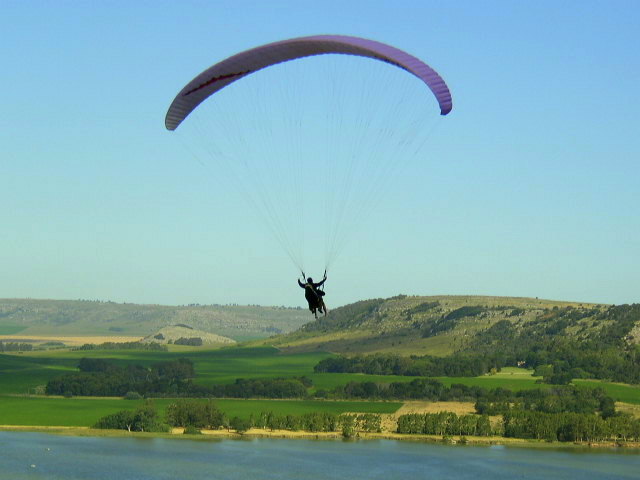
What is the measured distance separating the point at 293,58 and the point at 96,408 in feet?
299

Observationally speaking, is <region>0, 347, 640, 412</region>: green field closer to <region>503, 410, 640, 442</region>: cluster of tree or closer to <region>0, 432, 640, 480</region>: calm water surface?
<region>503, 410, 640, 442</region>: cluster of tree

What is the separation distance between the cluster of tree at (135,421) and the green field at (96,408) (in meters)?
1.84

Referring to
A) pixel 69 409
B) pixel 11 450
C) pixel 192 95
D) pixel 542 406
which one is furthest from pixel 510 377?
pixel 192 95

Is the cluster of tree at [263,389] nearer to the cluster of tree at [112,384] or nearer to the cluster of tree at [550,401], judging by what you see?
the cluster of tree at [112,384]

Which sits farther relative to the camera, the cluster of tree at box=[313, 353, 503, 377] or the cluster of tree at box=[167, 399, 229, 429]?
the cluster of tree at box=[313, 353, 503, 377]

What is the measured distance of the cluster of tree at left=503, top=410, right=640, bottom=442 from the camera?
11350 cm

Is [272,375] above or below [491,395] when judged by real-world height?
above

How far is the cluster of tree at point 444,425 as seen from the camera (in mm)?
115312

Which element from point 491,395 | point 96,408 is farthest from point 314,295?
point 491,395

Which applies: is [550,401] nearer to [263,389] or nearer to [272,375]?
[263,389]

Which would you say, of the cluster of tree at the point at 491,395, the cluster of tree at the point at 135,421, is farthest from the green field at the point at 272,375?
the cluster of tree at the point at 135,421

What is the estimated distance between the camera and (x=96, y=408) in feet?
422

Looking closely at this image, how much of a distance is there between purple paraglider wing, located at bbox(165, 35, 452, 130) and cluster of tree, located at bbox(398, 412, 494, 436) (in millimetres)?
74896

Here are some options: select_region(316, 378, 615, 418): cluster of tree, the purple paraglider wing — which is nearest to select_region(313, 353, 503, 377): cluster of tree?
select_region(316, 378, 615, 418): cluster of tree
